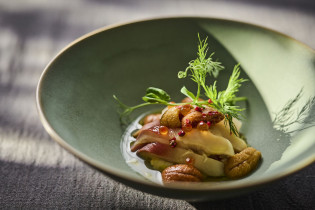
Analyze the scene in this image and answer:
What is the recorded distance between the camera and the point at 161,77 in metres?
1.55

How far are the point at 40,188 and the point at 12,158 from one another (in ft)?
0.68

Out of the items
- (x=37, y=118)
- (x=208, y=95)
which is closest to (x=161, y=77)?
(x=208, y=95)

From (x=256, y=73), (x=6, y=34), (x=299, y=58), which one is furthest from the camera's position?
(x=6, y=34)

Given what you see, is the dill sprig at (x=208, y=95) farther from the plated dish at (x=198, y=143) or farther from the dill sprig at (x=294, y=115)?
the dill sprig at (x=294, y=115)

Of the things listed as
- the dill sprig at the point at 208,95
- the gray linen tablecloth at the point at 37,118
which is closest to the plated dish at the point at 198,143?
the dill sprig at the point at 208,95

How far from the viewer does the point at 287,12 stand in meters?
2.27

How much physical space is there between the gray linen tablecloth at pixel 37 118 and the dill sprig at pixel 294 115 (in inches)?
7.1

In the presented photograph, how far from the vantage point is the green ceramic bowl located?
119 cm

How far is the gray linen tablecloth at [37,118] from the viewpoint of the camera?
1.17 metres

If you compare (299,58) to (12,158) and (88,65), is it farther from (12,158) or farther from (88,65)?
(12,158)

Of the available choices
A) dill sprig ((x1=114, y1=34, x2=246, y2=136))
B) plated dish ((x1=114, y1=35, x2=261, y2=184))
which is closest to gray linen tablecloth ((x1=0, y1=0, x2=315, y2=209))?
plated dish ((x1=114, y1=35, x2=261, y2=184))

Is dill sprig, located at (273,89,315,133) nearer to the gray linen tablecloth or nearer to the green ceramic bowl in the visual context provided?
the green ceramic bowl

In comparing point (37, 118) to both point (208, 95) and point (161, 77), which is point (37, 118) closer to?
point (161, 77)

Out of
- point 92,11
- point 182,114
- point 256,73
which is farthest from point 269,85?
point 92,11
